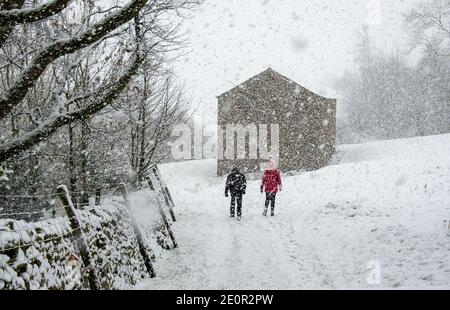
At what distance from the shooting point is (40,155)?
9.38 meters

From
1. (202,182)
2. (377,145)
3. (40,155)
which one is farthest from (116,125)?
(377,145)

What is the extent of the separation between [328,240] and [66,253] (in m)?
6.20

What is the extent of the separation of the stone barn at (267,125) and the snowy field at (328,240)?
1831 cm

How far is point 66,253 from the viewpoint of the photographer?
4898 millimetres

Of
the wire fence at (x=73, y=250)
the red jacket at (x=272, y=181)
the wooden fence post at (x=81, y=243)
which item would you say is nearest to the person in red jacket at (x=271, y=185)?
the red jacket at (x=272, y=181)

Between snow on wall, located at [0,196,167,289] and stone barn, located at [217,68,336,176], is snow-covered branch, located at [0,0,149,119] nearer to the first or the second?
snow on wall, located at [0,196,167,289]

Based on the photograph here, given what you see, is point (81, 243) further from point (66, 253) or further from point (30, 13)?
point (30, 13)

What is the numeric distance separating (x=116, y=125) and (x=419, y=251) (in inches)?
372

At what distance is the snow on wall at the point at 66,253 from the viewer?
12.9 feet

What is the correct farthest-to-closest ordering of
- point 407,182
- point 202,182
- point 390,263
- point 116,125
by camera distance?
1. point 202,182
2. point 407,182
3. point 116,125
4. point 390,263

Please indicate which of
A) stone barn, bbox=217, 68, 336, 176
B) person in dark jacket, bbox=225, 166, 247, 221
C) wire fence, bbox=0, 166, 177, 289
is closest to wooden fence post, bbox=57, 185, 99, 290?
wire fence, bbox=0, 166, 177, 289

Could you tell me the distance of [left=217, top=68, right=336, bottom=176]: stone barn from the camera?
3497cm

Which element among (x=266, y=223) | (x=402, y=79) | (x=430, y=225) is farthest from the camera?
(x=402, y=79)
